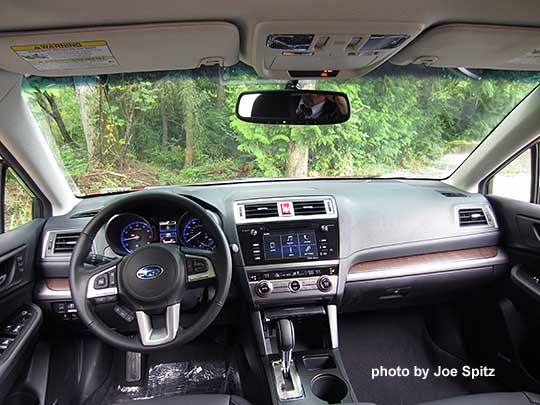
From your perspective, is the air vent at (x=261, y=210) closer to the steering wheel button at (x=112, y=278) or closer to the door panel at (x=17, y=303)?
the steering wheel button at (x=112, y=278)

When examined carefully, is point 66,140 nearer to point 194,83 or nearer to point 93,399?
point 194,83

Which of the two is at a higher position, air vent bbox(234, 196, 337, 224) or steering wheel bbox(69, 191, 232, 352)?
air vent bbox(234, 196, 337, 224)

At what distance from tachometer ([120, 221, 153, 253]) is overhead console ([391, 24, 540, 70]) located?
1.50 m

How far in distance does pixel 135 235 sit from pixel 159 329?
52 cm

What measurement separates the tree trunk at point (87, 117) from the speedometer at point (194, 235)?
997 mm

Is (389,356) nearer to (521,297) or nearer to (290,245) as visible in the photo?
(521,297)

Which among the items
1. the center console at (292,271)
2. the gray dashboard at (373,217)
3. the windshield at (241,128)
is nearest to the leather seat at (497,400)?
the center console at (292,271)

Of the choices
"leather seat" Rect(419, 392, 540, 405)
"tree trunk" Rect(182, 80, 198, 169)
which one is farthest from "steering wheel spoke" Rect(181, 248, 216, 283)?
"leather seat" Rect(419, 392, 540, 405)

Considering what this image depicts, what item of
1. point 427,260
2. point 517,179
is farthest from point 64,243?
point 517,179

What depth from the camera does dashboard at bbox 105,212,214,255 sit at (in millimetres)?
2184

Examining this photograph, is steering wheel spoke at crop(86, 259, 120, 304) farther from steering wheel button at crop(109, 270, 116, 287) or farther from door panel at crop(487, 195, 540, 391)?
door panel at crop(487, 195, 540, 391)

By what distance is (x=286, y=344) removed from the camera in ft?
7.70

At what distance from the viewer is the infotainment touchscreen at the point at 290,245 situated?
2.52 m

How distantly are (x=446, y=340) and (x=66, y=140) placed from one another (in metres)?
2.98
